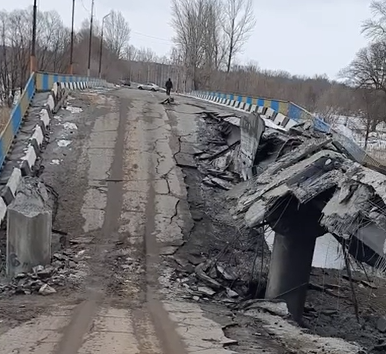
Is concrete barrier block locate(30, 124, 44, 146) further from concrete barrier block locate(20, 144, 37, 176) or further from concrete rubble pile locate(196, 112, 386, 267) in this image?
concrete rubble pile locate(196, 112, 386, 267)

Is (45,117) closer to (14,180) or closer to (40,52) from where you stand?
(14,180)

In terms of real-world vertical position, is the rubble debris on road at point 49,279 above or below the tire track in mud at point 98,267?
below

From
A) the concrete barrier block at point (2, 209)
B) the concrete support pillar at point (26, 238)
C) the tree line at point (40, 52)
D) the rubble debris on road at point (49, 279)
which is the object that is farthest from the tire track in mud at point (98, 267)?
the tree line at point (40, 52)

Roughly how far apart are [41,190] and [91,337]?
4632 mm

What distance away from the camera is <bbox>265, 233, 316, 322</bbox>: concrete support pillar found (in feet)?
31.8

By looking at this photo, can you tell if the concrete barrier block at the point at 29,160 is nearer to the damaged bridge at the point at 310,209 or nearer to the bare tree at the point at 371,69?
the damaged bridge at the point at 310,209

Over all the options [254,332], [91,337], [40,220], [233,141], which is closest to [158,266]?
[40,220]

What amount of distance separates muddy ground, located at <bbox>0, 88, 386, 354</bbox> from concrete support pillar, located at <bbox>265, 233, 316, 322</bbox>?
0.29 m

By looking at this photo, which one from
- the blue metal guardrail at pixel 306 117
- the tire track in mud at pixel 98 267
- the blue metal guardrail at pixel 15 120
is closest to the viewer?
the tire track in mud at pixel 98 267

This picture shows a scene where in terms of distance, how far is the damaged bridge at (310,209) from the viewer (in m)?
6.98

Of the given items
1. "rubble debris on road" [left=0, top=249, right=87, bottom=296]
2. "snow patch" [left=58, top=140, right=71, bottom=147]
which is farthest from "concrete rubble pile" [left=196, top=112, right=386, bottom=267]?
"snow patch" [left=58, top=140, right=71, bottom=147]

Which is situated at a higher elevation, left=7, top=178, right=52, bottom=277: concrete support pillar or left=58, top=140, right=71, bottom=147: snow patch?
left=58, top=140, right=71, bottom=147: snow patch

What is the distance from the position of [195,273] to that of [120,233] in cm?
189

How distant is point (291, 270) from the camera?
9.73 m
